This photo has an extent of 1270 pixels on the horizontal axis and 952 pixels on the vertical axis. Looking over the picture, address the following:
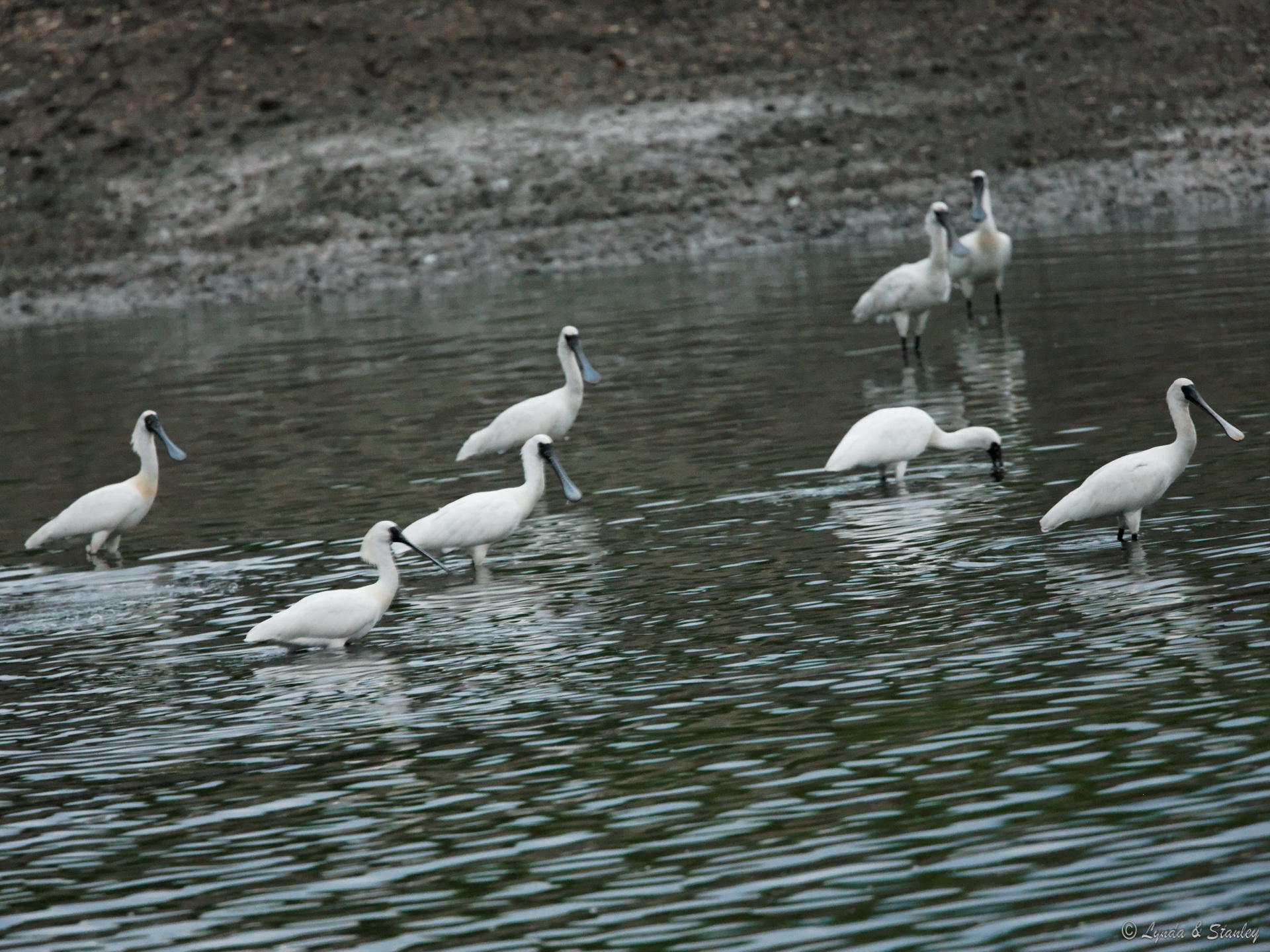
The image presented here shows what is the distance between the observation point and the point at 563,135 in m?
45.3

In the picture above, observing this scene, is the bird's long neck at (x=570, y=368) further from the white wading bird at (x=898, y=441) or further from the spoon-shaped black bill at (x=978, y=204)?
the spoon-shaped black bill at (x=978, y=204)

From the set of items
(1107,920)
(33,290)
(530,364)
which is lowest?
(1107,920)

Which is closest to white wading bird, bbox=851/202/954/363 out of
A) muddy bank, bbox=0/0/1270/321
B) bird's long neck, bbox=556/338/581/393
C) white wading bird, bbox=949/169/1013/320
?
white wading bird, bbox=949/169/1013/320

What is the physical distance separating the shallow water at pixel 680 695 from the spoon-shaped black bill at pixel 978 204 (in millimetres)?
7090

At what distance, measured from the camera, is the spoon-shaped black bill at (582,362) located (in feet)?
65.0

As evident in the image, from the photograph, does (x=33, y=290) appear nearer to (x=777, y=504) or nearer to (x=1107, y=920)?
(x=777, y=504)

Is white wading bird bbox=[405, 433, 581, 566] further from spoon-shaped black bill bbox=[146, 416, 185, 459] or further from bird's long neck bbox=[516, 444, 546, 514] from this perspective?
spoon-shaped black bill bbox=[146, 416, 185, 459]

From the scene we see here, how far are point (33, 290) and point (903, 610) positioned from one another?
3503 cm

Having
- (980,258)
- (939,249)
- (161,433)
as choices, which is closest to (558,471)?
(161,433)

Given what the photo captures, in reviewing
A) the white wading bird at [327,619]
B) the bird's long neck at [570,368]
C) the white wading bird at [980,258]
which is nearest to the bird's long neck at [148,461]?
the bird's long neck at [570,368]

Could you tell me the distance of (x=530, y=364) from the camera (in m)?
26.5

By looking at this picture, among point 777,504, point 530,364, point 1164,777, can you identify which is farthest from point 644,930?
point 530,364

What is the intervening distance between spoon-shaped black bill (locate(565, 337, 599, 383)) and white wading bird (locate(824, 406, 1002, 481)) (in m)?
3.98

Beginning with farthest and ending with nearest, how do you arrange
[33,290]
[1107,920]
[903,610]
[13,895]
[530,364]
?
[33,290] → [530,364] → [903,610] → [13,895] → [1107,920]
